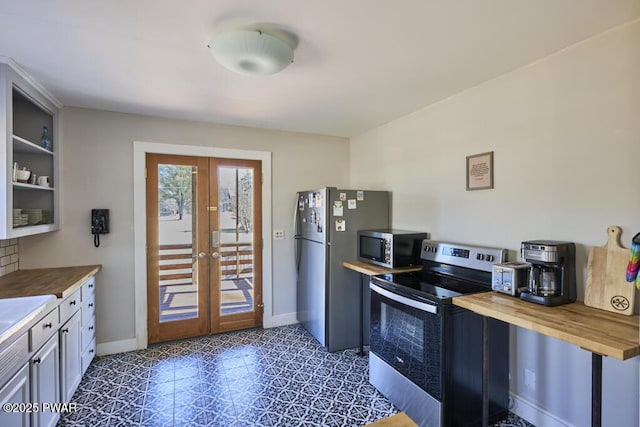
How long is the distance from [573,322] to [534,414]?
3.42 ft

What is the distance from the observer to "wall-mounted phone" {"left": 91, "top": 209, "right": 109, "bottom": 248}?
3.07m

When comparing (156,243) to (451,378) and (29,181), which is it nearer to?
(29,181)

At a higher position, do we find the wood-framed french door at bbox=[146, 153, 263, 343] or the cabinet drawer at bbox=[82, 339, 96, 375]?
the wood-framed french door at bbox=[146, 153, 263, 343]

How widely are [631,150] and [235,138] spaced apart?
3353mm

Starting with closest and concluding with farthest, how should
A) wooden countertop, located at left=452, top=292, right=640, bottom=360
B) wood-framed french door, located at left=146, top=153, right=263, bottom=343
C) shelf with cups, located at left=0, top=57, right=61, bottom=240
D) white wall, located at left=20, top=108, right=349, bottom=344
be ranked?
wooden countertop, located at left=452, top=292, right=640, bottom=360 < shelf with cups, located at left=0, top=57, right=61, bottom=240 < white wall, located at left=20, top=108, right=349, bottom=344 < wood-framed french door, located at left=146, top=153, right=263, bottom=343

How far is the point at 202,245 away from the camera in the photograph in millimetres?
3551

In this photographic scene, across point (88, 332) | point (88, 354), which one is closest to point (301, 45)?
point (88, 332)

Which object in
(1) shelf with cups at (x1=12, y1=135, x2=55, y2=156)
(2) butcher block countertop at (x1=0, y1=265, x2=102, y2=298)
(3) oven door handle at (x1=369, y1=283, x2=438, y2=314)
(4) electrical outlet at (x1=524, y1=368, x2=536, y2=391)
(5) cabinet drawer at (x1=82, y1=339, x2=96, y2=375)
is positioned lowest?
(5) cabinet drawer at (x1=82, y1=339, x2=96, y2=375)

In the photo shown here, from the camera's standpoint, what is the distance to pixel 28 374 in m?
1.67

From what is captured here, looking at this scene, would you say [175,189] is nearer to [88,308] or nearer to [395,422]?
[88,308]

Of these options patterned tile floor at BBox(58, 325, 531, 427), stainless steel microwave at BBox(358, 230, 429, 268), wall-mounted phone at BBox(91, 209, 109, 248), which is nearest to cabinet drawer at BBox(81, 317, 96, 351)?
patterned tile floor at BBox(58, 325, 531, 427)

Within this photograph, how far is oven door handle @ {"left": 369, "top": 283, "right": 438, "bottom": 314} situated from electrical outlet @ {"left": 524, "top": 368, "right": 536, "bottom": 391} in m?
0.86

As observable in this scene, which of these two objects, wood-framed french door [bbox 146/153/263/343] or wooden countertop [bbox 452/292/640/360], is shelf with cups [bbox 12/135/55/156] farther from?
wooden countertop [bbox 452/292/640/360]

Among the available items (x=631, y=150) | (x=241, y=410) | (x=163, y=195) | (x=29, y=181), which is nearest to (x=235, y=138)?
(x=163, y=195)
